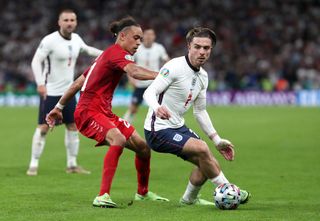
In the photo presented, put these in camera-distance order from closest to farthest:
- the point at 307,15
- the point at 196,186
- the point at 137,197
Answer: the point at 196,186
the point at 137,197
the point at 307,15

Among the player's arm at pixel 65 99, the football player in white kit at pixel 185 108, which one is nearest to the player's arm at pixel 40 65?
the player's arm at pixel 65 99

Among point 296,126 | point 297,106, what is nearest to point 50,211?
point 296,126

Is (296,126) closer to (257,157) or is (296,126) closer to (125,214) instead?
(257,157)

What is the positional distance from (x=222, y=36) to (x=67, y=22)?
2602cm

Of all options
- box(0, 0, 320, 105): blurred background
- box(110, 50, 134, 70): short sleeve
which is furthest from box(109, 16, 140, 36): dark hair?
box(0, 0, 320, 105): blurred background

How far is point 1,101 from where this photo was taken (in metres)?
34.2

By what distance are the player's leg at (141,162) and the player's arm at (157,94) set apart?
0.97 metres

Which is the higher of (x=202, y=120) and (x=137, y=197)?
(x=202, y=120)

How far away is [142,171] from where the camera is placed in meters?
9.79

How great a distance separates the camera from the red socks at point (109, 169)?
8977 mm

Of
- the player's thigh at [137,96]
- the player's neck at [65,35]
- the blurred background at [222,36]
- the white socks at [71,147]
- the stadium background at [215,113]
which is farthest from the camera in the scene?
the blurred background at [222,36]

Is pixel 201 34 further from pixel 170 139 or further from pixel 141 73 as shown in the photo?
pixel 170 139

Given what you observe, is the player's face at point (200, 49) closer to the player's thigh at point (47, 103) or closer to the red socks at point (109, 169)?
the red socks at point (109, 169)

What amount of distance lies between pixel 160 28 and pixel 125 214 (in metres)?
30.8
